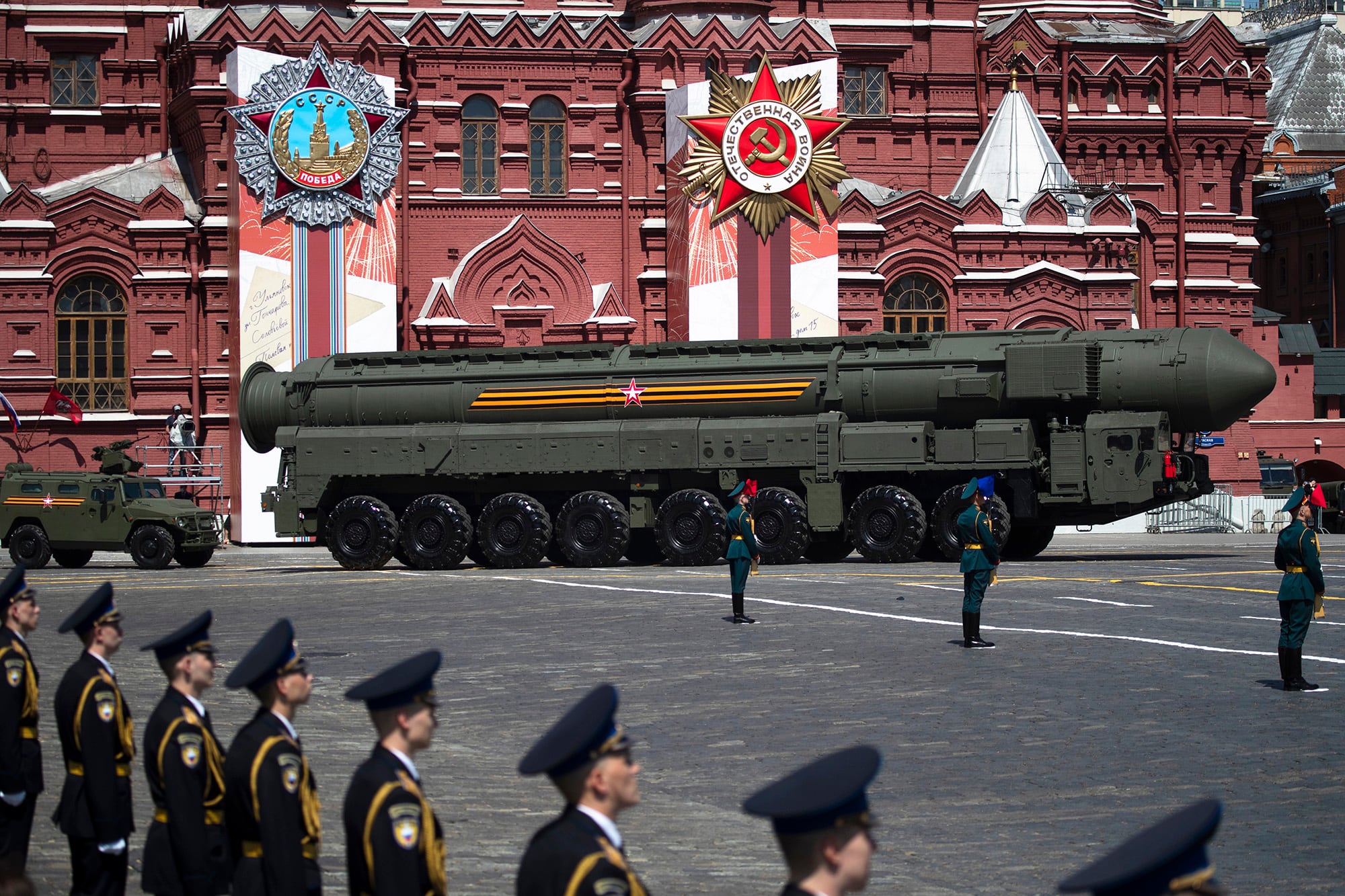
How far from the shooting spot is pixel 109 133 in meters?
49.3

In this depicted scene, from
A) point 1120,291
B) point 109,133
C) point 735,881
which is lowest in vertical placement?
point 735,881

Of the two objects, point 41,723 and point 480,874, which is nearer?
point 480,874

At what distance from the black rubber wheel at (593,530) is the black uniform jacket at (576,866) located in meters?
27.0

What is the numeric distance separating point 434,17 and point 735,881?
43513 millimetres

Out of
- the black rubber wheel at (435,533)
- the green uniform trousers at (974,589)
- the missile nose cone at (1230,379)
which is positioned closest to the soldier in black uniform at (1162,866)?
the green uniform trousers at (974,589)

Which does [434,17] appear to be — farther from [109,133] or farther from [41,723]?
[41,723]

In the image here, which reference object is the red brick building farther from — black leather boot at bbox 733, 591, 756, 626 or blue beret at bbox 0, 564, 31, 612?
blue beret at bbox 0, 564, 31, 612

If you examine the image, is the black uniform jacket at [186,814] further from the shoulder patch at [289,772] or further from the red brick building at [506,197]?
the red brick building at [506,197]

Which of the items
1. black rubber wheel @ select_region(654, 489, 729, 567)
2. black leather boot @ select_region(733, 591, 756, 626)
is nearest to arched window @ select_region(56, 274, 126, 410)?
black rubber wheel @ select_region(654, 489, 729, 567)

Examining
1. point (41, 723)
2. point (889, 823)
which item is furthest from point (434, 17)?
point (889, 823)

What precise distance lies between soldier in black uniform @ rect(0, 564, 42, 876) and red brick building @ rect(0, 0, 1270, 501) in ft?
115

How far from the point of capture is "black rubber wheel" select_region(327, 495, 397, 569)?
3300cm

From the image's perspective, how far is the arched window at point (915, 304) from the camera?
1892 inches

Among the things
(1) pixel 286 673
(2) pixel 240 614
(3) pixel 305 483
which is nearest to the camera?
(1) pixel 286 673
